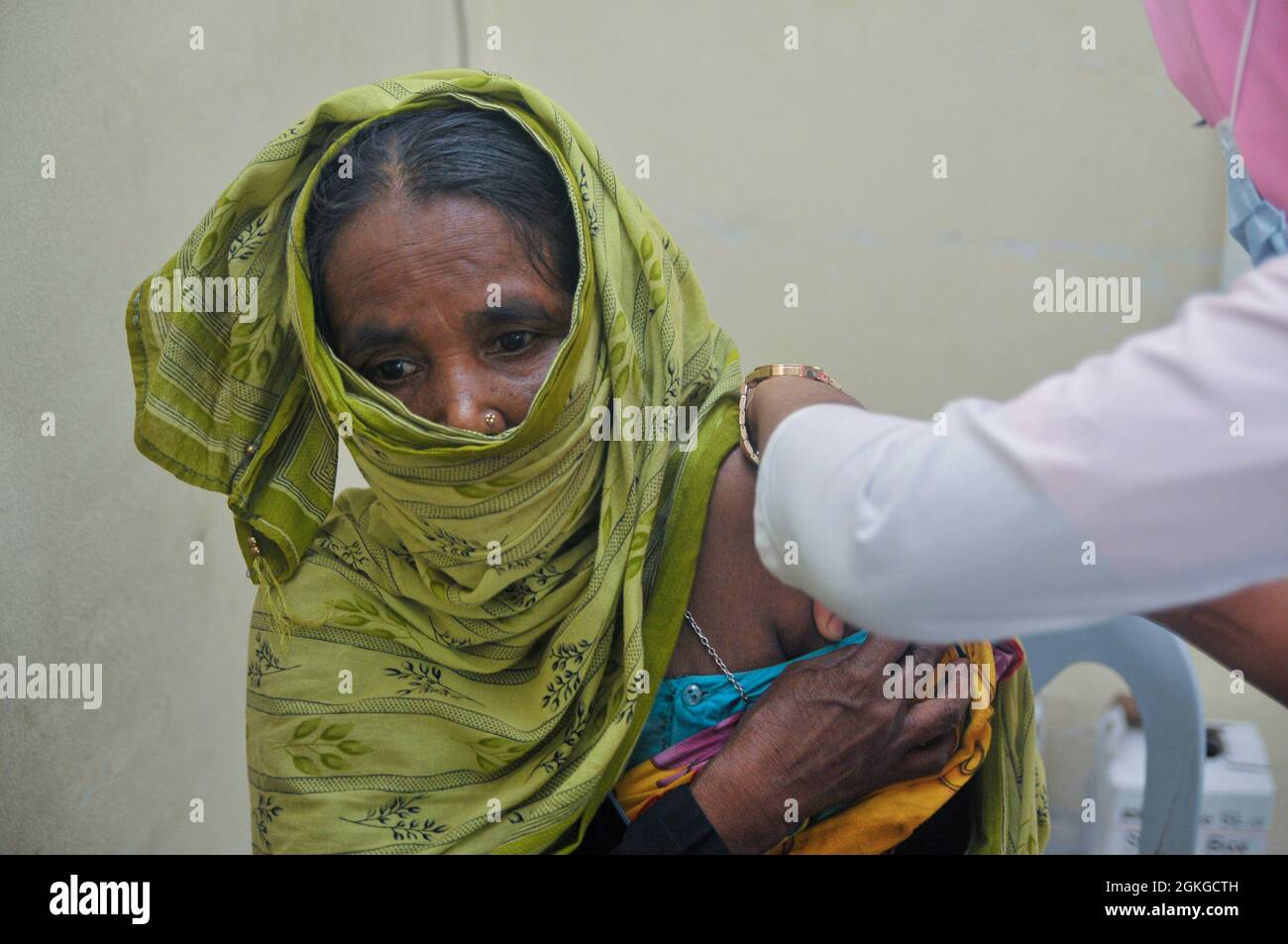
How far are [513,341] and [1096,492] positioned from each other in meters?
0.84

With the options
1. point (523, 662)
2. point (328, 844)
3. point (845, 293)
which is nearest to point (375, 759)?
point (328, 844)

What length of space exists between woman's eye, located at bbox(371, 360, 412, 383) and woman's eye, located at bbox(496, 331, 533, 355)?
12 centimetres

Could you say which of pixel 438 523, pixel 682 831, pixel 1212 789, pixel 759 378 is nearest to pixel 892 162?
pixel 1212 789

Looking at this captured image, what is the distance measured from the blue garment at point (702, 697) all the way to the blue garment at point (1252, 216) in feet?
2.06

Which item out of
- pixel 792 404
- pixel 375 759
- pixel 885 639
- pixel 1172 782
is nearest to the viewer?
pixel 792 404

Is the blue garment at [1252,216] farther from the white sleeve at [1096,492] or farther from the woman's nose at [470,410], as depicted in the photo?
the woman's nose at [470,410]

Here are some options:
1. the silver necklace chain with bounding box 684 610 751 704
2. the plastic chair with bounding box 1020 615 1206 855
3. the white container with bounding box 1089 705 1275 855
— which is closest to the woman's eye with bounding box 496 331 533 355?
the silver necklace chain with bounding box 684 610 751 704

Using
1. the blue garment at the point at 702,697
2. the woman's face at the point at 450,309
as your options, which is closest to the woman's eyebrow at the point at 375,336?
the woman's face at the point at 450,309

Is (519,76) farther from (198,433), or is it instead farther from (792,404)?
(792,404)

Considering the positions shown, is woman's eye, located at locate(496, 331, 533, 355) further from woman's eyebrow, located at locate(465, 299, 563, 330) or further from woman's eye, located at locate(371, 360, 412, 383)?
woman's eye, located at locate(371, 360, 412, 383)

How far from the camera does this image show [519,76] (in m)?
3.37

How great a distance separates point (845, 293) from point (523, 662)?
2055 millimetres

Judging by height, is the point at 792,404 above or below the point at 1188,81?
below
